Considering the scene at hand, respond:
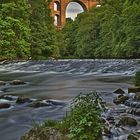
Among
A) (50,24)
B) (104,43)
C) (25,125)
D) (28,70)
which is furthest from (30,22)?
(25,125)

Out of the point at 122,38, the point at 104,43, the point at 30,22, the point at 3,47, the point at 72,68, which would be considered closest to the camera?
the point at 72,68

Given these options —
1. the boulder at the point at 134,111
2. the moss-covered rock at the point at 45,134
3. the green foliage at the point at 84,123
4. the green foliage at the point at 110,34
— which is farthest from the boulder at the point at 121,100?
the green foliage at the point at 110,34

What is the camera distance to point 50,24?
45.1m

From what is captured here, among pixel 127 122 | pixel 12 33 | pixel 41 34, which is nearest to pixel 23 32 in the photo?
pixel 12 33

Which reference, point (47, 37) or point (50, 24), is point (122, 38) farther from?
point (50, 24)

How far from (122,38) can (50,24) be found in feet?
39.3

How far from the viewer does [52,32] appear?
42.8 meters

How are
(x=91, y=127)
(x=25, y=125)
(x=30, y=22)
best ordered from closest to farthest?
(x=91, y=127), (x=25, y=125), (x=30, y=22)

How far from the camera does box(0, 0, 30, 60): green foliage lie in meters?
30.4

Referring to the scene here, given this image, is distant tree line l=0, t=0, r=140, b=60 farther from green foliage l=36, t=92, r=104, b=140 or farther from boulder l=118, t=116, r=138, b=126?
green foliage l=36, t=92, r=104, b=140

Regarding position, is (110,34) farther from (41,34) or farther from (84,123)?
(84,123)

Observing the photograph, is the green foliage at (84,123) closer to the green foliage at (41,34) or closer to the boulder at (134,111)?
the boulder at (134,111)

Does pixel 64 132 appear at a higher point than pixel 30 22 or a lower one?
lower

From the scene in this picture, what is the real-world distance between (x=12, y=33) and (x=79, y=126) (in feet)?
82.6
